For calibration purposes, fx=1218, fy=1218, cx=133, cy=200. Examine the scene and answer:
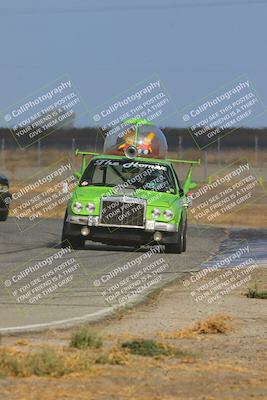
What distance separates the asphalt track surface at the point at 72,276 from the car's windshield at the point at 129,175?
1246mm

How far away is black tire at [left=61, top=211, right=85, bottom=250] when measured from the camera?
73.1 feet

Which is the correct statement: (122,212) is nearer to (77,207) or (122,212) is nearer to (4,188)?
(77,207)

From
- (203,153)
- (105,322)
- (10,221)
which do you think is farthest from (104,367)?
(203,153)

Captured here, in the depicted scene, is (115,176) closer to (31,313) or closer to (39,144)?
(31,313)

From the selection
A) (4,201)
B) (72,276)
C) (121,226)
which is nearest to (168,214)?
(121,226)

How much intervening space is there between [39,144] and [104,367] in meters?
49.3

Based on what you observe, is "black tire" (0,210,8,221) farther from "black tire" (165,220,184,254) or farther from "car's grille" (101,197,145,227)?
"car's grille" (101,197,145,227)

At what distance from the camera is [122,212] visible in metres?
22.0

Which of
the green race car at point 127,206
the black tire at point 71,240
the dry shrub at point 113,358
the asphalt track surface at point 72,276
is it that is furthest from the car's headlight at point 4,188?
the dry shrub at point 113,358

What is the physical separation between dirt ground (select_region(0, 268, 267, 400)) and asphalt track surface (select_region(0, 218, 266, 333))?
26.6 inches

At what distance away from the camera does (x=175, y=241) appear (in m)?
22.5

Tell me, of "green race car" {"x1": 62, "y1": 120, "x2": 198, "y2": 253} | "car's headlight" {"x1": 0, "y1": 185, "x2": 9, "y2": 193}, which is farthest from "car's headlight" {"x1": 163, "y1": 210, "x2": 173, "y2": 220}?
"car's headlight" {"x1": 0, "y1": 185, "x2": 9, "y2": 193}

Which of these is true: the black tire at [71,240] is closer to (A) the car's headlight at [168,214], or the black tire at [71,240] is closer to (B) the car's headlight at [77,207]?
(B) the car's headlight at [77,207]

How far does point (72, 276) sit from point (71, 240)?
502cm
